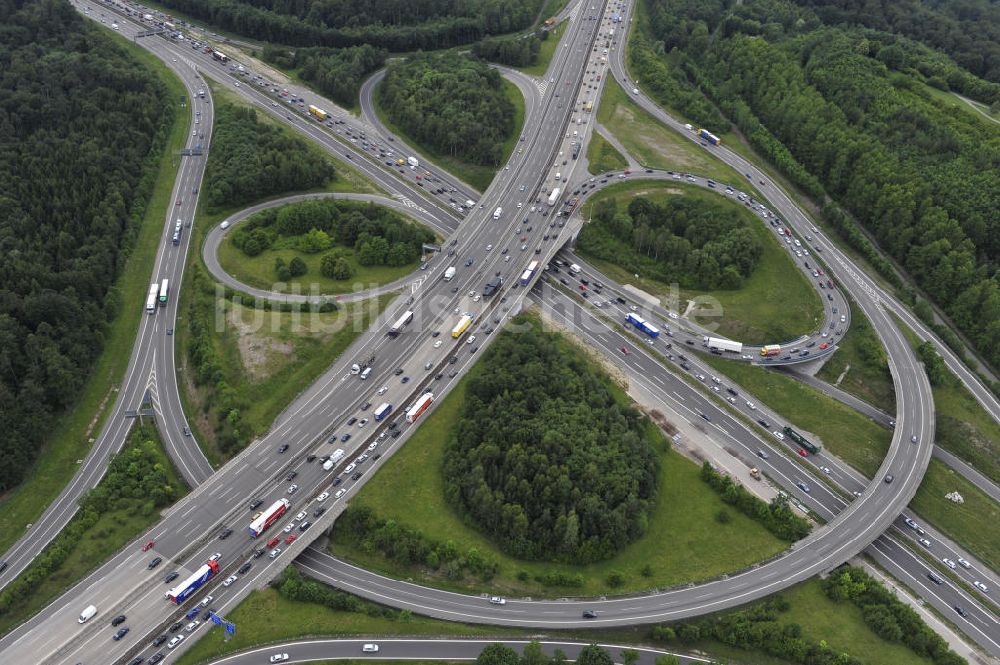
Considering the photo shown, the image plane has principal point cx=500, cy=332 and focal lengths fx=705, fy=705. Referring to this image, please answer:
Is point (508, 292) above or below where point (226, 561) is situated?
above

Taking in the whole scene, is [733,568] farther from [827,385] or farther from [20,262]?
[20,262]

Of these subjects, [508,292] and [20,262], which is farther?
[508,292]

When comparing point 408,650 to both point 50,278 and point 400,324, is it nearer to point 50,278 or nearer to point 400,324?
point 400,324

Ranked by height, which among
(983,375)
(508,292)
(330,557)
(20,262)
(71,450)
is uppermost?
(983,375)

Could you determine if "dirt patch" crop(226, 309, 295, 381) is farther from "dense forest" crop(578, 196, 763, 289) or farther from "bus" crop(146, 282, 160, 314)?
"dense forest" crop(578, 196, 763, 289)

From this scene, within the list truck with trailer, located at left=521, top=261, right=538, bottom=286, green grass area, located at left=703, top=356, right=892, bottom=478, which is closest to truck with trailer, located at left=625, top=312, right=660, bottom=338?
green grass area, located at left=703, top=356, right=892, bottom=478

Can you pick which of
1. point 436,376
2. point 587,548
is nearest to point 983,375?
point 587,548
